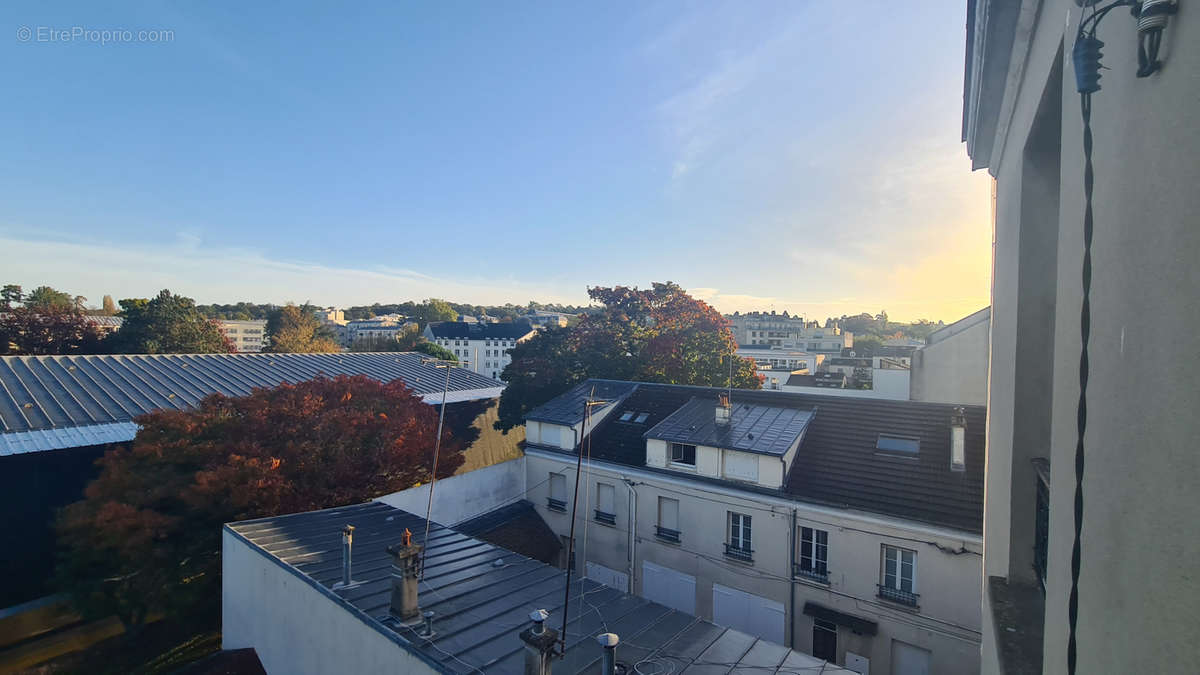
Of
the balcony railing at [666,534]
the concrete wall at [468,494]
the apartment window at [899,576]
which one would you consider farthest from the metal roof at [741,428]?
the concrete wall at [468,494]

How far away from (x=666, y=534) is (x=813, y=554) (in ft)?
→ 12.0

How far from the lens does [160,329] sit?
103 feet

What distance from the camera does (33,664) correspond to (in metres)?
12.0

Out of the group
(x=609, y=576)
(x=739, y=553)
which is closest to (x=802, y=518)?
(x=739, y=553)

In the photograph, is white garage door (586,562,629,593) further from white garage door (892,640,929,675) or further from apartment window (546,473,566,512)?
white garage door (892,640,929,675)

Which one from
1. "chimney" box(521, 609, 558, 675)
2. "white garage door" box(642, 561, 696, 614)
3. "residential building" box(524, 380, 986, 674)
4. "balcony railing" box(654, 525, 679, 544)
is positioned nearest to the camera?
"chimney" box(521, 609, 558, 675)

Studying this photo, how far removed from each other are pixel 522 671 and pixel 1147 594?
21.1 ft

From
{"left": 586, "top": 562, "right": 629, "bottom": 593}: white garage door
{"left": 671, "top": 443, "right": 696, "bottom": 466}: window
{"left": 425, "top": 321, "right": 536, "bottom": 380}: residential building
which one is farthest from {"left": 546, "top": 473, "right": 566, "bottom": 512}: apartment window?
{"left": 425, "top": 321, "right": 536, "bottom": 380}: residential building

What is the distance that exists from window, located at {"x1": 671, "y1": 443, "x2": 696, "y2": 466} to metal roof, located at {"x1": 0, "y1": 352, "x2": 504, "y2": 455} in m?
9.69

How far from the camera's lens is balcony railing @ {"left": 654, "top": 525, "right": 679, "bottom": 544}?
1384cm

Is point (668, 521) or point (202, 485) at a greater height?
point (202, 485)

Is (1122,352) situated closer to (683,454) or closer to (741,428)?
(741,428)

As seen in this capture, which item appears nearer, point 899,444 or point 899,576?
point 899,576

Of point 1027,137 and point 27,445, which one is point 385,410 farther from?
point 1027,137
